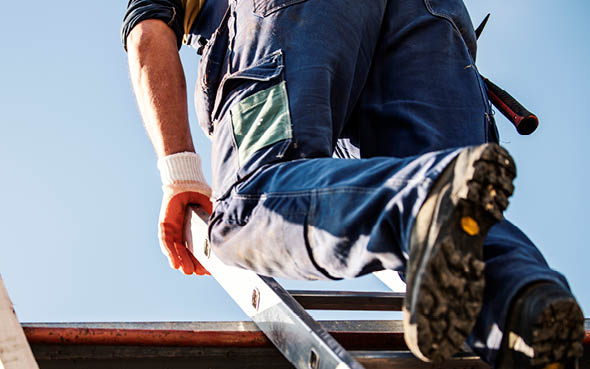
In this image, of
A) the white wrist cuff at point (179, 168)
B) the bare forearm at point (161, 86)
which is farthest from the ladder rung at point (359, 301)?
the bare forearm at point (161, 86)

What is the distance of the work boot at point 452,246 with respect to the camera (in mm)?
1117

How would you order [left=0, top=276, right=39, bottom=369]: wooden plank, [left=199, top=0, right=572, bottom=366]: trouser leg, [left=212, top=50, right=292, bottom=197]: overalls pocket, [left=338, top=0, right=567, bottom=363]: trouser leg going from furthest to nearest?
[left=338, top=0, right=567, bottom=363]: trouser leg, [left=212, top=50, right=292, bottom=197]: overalls pocket, [left=0, top=276, right=39, bottom=369]: wooden plank, [left=199, top=0, right=572, bottom=366]: trouser leg

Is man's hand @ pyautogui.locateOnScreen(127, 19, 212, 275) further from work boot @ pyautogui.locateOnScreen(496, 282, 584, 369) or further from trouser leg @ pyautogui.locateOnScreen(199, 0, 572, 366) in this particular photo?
work boot @ pyautogui.locateOnScreen(496, 282, 584, 369)

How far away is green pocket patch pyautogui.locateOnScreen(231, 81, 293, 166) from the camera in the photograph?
1.69 meters

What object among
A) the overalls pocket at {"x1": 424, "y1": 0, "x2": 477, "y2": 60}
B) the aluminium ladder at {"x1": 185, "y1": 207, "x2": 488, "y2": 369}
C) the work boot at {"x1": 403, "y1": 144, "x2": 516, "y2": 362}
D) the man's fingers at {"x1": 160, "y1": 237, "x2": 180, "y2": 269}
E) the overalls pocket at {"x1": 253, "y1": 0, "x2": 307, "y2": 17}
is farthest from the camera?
the man's fingers at {"x1": 160, "y1": 237, "x2": 180, "y2": 269}

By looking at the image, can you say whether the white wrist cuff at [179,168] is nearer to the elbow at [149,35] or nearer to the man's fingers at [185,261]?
the man's fingers at [185,261]

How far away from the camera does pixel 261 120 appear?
5.70 ft

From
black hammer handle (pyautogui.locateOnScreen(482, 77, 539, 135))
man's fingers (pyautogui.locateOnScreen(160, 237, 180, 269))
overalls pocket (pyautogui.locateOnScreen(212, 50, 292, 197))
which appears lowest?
man's fingers (pyautogui.locateOnScreen(160, 237, 180, 269))

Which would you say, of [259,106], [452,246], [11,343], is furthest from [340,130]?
[11,343]

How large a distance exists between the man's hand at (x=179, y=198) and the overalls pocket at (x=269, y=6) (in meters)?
0.51

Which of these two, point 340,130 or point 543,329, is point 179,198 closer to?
point 340,130

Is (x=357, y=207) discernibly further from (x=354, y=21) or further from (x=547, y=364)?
(x=354, y=21)

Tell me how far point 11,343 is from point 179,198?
794mm

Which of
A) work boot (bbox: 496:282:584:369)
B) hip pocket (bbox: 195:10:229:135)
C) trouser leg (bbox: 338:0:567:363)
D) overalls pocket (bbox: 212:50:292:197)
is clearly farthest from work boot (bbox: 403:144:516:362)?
hip pocket (bbox: 195:10:229:135)
